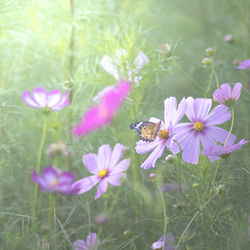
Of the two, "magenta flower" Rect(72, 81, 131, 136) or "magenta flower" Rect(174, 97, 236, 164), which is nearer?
"magenta flower" Rect(72, 81, 131, 136)

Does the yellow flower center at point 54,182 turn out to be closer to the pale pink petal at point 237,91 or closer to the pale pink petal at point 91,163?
the pale pink petal at point 91,163

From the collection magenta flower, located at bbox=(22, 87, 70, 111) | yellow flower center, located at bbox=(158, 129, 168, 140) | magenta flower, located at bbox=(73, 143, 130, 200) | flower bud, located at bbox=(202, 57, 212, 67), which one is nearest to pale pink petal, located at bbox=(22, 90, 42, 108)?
magenta flower, located at bbox=(22, 87, 70, 111)

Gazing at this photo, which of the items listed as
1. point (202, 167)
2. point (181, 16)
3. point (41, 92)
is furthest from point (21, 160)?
point (181, 16)

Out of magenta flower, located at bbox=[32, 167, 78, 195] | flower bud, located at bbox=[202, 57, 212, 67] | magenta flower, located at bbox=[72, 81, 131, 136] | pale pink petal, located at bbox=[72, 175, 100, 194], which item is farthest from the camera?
flower bud, located at bbox=[202, 57, 212, 67]

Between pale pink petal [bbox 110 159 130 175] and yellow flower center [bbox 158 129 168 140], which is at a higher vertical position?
yellow flower center [bbox 158 129 168 140]

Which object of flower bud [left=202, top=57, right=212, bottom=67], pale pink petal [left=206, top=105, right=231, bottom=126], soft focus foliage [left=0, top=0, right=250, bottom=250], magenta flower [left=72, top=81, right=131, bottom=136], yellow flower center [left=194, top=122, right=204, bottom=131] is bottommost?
soft focus foliage [left=0, top=0, right=250, bottom=250]

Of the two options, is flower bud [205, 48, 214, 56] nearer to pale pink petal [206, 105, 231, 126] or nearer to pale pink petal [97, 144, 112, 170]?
pale pink petal [206, 105, 231, 126]

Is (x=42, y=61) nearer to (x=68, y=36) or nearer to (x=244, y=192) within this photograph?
(x=68, y=36)

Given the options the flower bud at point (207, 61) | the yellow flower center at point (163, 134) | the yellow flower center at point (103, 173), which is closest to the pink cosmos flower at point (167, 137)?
the yellow flower center at point (163, 134)

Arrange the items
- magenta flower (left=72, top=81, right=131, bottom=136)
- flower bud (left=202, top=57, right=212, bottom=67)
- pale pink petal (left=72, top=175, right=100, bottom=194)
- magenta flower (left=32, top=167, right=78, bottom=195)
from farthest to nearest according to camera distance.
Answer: flower bud (left=202, top=57, right=212, bottom=67)
pale pink petal (left=72, top=175, right=100, bottom=194)
magenta flower (left=32, top=167, right=78, bottom=195)
magenta flower (left=72, top=81, right=131, bottom=136)
